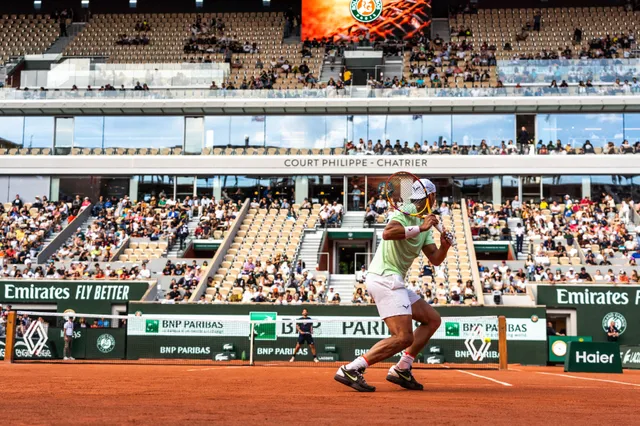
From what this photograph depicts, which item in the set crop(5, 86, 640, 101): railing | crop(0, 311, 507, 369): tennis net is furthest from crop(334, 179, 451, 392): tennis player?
crop(5, 86, 640, 101): railing

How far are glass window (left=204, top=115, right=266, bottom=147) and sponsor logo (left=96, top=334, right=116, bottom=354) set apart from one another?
21.2 metres

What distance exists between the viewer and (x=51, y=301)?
30.9 m

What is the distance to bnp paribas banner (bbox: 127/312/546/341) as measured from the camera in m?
24.6

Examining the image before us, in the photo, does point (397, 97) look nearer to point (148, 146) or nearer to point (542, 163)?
point (542, 163)

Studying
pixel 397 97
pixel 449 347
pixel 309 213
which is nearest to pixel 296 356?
pixel 449 347

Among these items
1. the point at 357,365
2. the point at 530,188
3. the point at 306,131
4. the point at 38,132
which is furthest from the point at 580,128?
the point at 357,365

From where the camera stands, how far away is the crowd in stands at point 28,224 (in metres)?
37.2

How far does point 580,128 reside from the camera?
43.6 m

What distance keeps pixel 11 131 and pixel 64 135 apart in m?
→ 3.12

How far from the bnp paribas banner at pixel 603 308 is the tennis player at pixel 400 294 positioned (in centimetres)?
1941

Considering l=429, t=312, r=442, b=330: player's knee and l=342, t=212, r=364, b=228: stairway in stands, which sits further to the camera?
l=342, t=212, r=364, b=228: stairway in stands

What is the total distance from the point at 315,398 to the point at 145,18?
53.1m

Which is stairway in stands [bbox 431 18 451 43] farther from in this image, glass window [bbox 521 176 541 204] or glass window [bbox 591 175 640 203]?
glass window [bbox 591 175 640 203]

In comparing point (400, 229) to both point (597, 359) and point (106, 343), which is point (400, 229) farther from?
point (106, 343)
